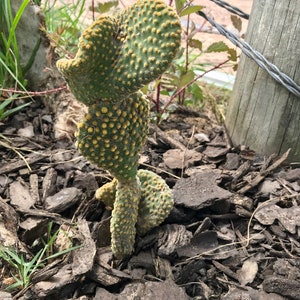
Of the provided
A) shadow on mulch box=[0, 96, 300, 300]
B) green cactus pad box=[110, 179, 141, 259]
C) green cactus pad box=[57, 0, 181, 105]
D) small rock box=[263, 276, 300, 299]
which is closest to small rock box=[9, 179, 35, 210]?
shadow on mulch box=[0, 96, 300, 300]

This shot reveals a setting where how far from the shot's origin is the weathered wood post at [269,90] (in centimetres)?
175

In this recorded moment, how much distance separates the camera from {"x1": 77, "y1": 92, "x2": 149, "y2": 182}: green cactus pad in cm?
119

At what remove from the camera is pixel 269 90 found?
1.87 m

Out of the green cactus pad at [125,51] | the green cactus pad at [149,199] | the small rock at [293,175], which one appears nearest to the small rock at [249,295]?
the green cactus pad at [149,199]

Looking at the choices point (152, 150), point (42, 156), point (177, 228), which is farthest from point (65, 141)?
point (177, 228)

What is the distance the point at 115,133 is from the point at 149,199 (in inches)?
15.6

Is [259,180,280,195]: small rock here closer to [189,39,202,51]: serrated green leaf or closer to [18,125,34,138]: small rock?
[189,39,202,51]: serrated green leaf

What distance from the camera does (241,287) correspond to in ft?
4.60

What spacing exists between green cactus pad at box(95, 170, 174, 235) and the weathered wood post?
0.64 metres

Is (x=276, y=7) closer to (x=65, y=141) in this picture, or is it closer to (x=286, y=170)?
(x=286, y=170)

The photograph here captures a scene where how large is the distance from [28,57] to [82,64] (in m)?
1.33

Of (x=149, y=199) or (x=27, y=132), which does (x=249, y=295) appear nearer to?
(x=149, y=199)

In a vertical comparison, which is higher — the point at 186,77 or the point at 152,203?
the point at 186,77

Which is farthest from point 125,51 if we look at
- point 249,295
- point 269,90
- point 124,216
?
point 269,90
